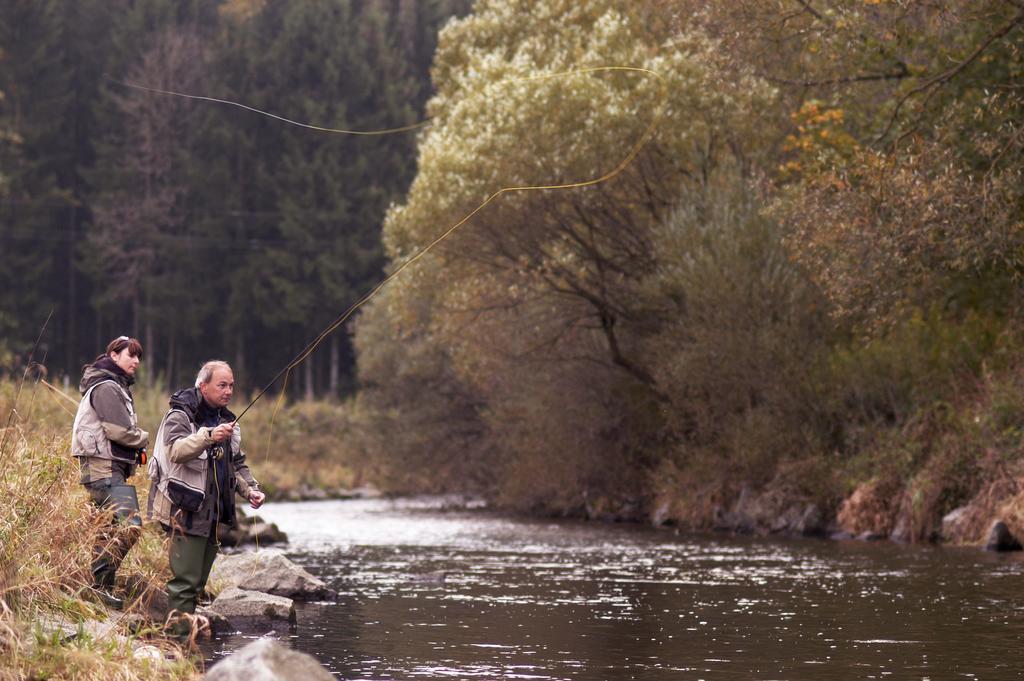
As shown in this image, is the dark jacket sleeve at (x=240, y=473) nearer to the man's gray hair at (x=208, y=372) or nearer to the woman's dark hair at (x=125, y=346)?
the man's gray hair at (x=208, y=372)

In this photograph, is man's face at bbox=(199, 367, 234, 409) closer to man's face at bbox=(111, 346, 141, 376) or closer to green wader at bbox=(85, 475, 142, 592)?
green wader at bbox=(85, 475, 142, 592)

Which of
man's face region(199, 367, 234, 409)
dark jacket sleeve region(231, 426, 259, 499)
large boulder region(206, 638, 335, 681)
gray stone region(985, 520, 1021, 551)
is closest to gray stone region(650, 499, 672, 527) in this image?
gray stone region(985, 520, 1021, 551)

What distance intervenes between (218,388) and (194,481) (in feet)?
1.99

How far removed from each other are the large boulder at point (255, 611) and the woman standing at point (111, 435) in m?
1.74

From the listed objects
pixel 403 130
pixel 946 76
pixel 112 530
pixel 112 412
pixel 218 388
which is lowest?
pixel 112 530

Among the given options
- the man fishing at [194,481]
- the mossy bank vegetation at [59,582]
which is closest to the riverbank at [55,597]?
the mossy bank vegetation at [59,582]

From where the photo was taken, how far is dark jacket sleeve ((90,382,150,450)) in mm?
11227

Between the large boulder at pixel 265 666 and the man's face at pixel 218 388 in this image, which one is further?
the man's face at pixel 218 388

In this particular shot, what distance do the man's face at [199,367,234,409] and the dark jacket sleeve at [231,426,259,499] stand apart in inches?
8.7

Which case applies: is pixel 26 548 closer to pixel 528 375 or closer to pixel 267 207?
pixel 528 375

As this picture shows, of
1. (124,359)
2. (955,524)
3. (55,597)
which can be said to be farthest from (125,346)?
(955,524)

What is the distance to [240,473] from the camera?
33.3 ft

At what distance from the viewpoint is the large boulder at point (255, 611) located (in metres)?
13.0

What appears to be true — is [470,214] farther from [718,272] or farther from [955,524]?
[718,272]
